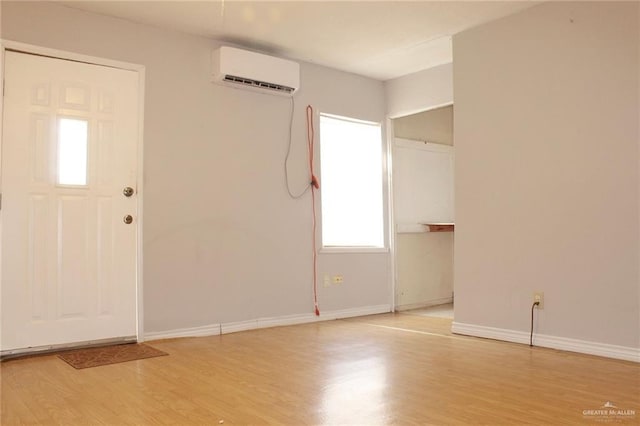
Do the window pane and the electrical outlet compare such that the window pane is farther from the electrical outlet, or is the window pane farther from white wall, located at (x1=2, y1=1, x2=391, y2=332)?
the electrical outlet

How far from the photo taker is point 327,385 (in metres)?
2.71

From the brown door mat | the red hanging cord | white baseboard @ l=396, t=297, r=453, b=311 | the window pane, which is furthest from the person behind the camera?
white baseboard @ l=396, t=297, r=453, b=311

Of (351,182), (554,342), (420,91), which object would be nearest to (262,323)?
(351,182)

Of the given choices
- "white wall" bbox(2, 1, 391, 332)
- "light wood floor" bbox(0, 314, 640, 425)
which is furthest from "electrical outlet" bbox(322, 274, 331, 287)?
"light wood floor" bbox(0, 314, 640, 425)

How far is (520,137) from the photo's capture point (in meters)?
3.84

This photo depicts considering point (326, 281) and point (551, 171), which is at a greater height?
point (551, 171)

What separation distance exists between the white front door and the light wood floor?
347mm

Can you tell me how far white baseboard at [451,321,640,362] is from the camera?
324 cm

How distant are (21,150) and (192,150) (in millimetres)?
1176

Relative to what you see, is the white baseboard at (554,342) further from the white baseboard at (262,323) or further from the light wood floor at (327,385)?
the white baseboard at (262,323)

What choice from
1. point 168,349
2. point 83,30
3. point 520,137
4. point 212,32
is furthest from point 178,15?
point 520,137

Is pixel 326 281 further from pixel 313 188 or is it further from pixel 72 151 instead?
pixel 72 151

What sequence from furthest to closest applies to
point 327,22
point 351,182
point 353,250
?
point 351,182
point 353,250
point 327,22

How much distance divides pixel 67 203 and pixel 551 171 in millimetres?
3288
